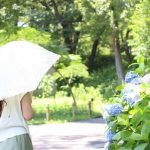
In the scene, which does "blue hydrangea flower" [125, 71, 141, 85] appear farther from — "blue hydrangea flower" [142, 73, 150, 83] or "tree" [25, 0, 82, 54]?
"tree" [25, 0, 82, 54]

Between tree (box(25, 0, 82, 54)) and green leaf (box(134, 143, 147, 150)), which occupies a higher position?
tree (box(25, 0, 82, 54))

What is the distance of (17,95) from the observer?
2693mm

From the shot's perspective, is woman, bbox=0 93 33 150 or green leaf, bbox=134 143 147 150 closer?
green leaf, bbox=134 143 147 150

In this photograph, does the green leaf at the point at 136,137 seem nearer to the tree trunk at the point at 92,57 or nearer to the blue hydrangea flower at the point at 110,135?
the blue hydrangea flower at the point at 110,135

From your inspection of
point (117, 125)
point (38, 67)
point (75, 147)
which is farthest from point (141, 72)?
point (75, 147)

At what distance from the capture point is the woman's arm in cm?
265

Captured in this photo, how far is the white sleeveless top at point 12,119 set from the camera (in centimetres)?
266

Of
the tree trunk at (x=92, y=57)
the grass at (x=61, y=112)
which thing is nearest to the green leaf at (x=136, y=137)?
the grass at (x=61, y=112)

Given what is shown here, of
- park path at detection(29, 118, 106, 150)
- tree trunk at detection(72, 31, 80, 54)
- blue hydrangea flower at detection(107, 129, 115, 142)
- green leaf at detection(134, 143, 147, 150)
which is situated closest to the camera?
green leaf at detection(134, 143, 147, 150)

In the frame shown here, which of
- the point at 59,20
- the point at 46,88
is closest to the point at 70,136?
the point at 46,88

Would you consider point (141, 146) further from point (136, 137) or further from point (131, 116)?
point (131, 116)

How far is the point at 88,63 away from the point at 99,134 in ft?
77.2

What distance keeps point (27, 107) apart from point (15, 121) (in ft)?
0.33

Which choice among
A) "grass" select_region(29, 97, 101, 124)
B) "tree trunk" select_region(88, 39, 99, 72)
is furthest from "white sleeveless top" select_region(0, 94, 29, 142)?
"tree trunk" select_region(88, 39, 99, 72)
